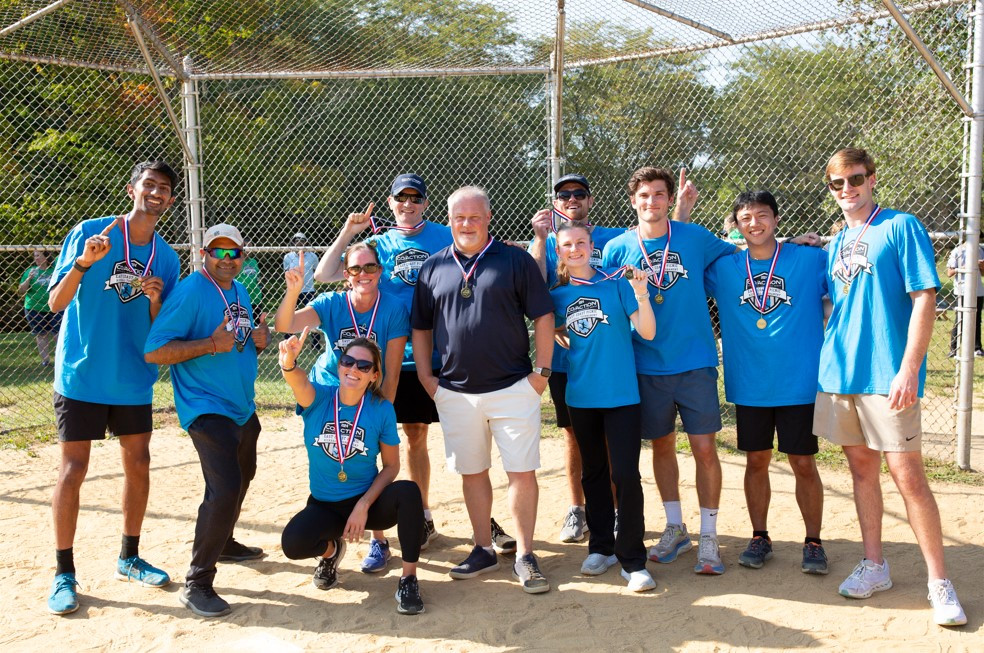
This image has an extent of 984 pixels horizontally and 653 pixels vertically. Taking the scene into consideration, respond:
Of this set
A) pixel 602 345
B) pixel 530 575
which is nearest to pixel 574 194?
pixel 602 345

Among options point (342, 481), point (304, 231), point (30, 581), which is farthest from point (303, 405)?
point (304, 231)

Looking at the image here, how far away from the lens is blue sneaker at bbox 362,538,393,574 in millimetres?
4508

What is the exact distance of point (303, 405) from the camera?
4215mm

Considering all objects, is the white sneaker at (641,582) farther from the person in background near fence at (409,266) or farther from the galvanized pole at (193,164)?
the galvanized pole at (193,164)

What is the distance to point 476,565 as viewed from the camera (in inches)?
173

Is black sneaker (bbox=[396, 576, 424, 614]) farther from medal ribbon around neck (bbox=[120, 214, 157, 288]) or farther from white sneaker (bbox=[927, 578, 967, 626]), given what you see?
white sneaker (bbox=[927, 578, 967, 626])

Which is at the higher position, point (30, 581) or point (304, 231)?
point (304, 231)

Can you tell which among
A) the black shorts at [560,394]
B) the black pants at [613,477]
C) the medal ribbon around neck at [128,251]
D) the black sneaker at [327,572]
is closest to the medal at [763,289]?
the black pants at [613,477]

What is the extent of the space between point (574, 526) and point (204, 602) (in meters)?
2.11

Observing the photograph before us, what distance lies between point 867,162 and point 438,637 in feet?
9.57

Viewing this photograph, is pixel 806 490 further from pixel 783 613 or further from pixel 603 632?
pixel 603 632

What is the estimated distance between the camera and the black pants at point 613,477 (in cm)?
418

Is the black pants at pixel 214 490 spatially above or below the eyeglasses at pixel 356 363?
below

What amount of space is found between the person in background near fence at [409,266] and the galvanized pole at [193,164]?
12.0ft
